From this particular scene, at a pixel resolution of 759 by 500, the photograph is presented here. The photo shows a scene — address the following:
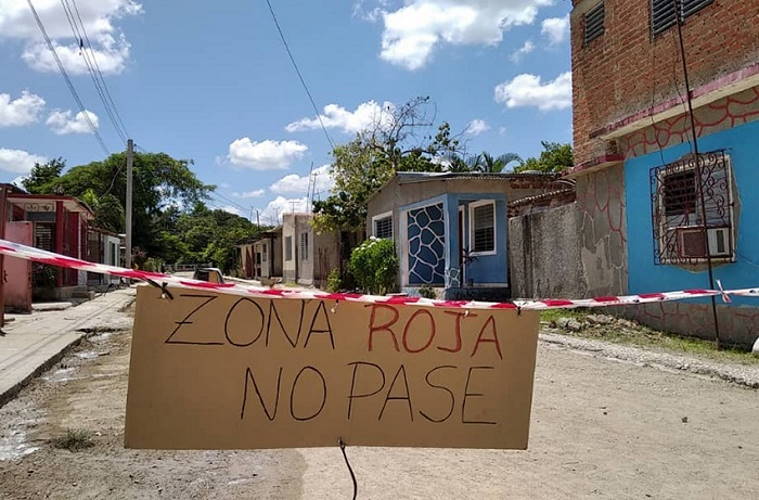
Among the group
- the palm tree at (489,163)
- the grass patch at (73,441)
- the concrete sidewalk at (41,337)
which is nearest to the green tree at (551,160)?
the palm tree at (489,163)

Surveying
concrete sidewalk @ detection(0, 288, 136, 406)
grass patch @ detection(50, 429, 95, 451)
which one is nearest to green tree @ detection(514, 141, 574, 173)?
concrete sidewalk @ detection(0, 288, 136, 406)

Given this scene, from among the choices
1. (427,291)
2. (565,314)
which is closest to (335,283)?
(427,291)

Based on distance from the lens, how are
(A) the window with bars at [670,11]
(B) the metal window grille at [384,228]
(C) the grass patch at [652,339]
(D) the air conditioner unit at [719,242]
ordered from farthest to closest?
(B) the metal window grille at [384,228]
(A) the window with bars at [670,11]
(D) the air conditioner unit at [719,242]
(C) the grass patch at [652,339]

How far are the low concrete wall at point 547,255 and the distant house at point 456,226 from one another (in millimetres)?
1000

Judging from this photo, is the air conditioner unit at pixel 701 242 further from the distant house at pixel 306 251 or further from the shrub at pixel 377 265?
the distant house at pixel 306 251

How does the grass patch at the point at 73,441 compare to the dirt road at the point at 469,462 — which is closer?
the dirt road at the point at 469,462

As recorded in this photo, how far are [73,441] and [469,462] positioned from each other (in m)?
2.91

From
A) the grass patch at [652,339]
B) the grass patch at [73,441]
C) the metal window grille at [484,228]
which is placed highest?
the metal window grille at [484,228]

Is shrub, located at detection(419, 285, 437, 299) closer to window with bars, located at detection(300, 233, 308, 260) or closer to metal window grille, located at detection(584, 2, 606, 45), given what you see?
metal window grille, located at detection(584, 2, 606, 45)

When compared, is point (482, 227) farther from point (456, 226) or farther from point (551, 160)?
point (551, 160)

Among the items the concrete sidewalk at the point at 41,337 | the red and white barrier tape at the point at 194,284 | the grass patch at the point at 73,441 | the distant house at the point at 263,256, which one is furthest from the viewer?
the distant house at the point at 263,256

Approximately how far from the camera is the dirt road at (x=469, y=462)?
362 centimetres

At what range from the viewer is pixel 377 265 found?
17781 mm

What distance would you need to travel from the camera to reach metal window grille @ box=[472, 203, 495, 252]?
1611 centimetres
